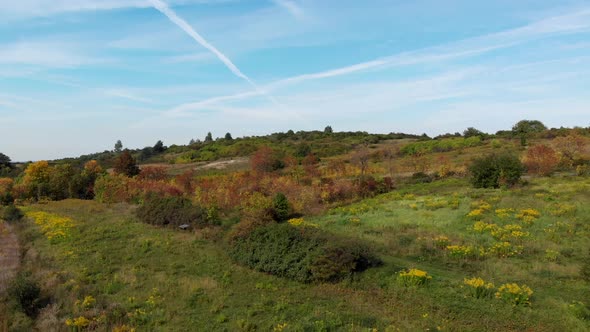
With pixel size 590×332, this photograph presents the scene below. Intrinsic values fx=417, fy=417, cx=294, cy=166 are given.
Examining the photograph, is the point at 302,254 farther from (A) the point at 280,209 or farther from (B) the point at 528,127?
(B) the point at 528,127

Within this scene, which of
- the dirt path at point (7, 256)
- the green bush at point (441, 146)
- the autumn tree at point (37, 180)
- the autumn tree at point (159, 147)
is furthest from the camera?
the autumn tree at point (159, 147)

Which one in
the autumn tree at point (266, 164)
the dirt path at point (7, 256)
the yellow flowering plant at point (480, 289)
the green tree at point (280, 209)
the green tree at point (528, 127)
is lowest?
the dirt path at point (7, 256)

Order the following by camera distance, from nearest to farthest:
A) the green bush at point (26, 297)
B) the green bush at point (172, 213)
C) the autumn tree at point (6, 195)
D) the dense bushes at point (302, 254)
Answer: the green bush at point (26, 297) → the dense bushes at point (302, 254) → the green bush at point (172, 213) → the autumn tree at point (6, 195)

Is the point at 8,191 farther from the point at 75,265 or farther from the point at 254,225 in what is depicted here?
the point at 254,225

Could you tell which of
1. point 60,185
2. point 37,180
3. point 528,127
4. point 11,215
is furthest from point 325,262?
point 528,127

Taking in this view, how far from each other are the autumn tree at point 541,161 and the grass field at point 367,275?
26.0 ft

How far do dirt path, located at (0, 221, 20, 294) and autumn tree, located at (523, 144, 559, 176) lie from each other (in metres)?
34.7

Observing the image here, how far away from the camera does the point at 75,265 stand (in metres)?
17.0

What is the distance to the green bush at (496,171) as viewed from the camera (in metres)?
28.1

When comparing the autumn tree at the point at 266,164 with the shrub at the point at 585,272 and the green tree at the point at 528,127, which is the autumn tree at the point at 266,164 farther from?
the green tree at the point at 528,127

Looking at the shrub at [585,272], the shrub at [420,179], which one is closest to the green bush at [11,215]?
the shrub at [420,179]

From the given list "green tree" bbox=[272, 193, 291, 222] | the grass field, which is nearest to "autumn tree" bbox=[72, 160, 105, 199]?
the grass field

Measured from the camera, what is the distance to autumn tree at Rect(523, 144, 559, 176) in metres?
32.7

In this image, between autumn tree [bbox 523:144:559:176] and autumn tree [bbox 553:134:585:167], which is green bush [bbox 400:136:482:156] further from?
autumn tree [bbox 523:144:559:176]
